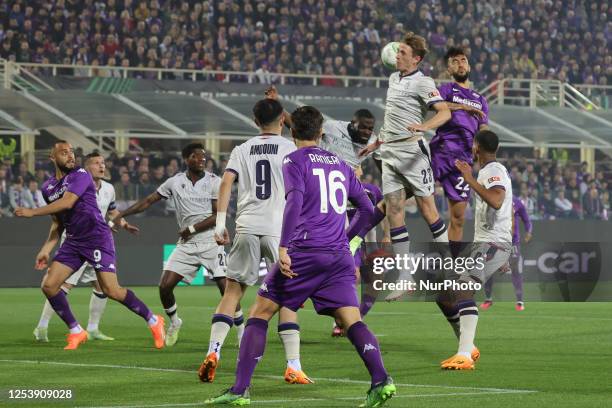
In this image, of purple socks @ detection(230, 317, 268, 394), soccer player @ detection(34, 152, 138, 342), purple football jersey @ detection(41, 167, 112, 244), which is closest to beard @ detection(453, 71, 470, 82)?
purple football jersey @ detection(41, 167, 112, 244)

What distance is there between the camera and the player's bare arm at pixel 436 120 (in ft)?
37.6

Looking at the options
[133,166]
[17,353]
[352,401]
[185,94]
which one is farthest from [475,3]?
[352,401]

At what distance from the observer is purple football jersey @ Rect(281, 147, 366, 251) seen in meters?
8.45

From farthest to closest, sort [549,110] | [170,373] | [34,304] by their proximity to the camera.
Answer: [549,110], [34,304], [170,373]

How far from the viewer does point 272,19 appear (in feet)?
125

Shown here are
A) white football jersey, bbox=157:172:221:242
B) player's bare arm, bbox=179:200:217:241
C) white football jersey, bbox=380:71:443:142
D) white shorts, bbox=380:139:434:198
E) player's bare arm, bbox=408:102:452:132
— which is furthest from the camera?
white football jersey, bbox=157:172:221:242

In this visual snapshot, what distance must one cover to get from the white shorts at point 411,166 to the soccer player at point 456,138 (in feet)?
1.08

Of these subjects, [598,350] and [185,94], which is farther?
[185,94]

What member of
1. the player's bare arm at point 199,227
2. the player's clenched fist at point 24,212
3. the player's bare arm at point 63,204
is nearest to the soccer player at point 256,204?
the player's clenched fist at point 24,212

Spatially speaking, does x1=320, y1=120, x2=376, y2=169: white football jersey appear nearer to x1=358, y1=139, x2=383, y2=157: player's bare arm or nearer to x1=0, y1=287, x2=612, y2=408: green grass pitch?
x1=358, y1=139, x2=383, y2=157: player's bare arm

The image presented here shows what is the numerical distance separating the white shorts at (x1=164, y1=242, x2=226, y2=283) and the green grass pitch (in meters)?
0.81

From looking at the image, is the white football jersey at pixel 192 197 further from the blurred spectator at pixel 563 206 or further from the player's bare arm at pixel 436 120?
the blurred spectator at pixel 563 206

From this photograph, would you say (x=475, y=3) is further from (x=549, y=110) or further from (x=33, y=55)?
(x=33, y=55)

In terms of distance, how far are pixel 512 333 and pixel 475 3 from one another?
96.7 feet
